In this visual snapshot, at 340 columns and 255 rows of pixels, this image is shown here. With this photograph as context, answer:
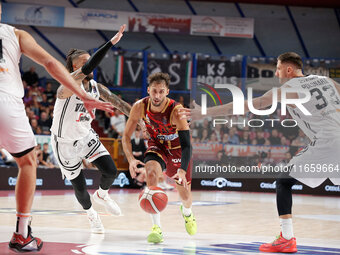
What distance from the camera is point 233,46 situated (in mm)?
23141

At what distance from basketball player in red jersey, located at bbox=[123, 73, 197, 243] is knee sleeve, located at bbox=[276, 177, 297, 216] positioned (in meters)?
0.99

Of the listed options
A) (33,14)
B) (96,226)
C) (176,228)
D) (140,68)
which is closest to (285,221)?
(176,228)

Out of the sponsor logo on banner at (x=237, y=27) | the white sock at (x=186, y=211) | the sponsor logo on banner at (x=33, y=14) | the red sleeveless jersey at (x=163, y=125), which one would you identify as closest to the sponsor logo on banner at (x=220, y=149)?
the sponsor logo on banner at (x=237, y=27)

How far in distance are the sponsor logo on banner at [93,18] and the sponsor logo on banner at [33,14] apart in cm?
34

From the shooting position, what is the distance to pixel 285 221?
19.0 ft

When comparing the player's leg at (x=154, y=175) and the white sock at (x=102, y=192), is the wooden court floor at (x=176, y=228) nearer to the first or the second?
the player's leg at (x=154, y=175)

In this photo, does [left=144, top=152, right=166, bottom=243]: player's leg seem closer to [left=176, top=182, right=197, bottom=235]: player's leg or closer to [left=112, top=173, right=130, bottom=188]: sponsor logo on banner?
[left=176, top=182, right=197, bottom=235]: player's leg

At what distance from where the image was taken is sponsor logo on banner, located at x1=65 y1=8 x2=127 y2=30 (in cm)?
2144

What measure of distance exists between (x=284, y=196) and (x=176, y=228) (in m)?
2.31

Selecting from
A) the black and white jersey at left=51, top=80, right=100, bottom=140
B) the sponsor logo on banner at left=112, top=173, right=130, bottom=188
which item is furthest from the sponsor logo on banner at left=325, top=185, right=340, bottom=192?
the black and white jersey at left=51, top=80, right=100, bottom=140

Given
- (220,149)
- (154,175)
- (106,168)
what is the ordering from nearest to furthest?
(154,175), (106,168), (220,149)

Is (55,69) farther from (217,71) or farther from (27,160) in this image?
(217,71)

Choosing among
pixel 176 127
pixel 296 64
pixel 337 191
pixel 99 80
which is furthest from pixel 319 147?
pixel 99 80

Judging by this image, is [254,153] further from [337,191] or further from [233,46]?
[233,46]
